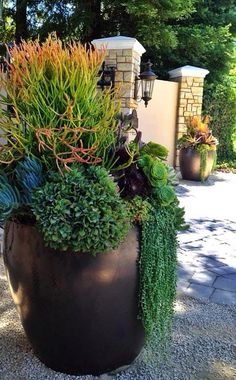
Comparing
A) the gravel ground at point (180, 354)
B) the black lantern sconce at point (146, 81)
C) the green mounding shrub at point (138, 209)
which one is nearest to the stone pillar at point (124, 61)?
the black lantern sconce at point (146, 81)

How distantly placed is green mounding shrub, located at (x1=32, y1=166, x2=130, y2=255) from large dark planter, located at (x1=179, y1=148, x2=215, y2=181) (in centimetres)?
667

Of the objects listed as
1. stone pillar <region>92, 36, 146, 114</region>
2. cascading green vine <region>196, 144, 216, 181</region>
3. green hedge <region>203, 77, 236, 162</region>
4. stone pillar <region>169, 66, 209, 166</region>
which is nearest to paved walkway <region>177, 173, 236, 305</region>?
cascading green vine <region>196, 144, 216, 181</region>

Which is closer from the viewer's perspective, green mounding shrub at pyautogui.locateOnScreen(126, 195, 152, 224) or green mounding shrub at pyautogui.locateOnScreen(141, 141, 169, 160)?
green mounding shrub at pyautogui.locateOnScreen(126, 195, 152, 224)

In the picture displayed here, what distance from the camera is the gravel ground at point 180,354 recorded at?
2.03 metres

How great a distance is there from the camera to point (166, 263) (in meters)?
1.96

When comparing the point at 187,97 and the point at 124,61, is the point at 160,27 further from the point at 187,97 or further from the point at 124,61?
the point at 124,61

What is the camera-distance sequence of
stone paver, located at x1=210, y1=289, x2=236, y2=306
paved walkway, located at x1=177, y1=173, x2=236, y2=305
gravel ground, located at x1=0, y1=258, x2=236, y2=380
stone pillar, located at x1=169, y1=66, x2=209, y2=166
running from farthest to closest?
stone pillar, located at x1=169, y1=66, x2=209, y2=166 < paved walkway, located at x1=177, y1=173, x2=236, y2=305 < stone paver, located at x1=210, y1=289, x2=236, y2=306 < gravel ground, located at x1=0, y1=258, x2=236, y2=380

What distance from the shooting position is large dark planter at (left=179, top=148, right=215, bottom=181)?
830 centimetres

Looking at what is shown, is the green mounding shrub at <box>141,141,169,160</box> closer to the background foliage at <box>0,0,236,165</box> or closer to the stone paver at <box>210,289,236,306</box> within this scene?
the stone paver at <box>210,289,236,306</box>

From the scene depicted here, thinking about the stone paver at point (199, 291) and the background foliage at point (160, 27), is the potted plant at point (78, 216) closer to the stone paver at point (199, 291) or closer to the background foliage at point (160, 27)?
the stone paver at point (199, 291)

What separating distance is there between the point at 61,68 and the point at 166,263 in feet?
3.23

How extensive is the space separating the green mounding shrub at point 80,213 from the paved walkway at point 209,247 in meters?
1.52

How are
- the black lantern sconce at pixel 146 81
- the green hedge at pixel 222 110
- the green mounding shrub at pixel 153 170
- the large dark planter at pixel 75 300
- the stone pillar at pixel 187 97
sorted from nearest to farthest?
1. the large dark planter at pixel 75 300
2. the green mounding shrub at pixel 153 170
3. the black lantern sconce at pixel 146 81
4. the stone pillar at pixel 187 97
5. the green hedge at pixel 222 110

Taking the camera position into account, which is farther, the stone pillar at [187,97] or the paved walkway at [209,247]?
the stone pillar at [187,97]
